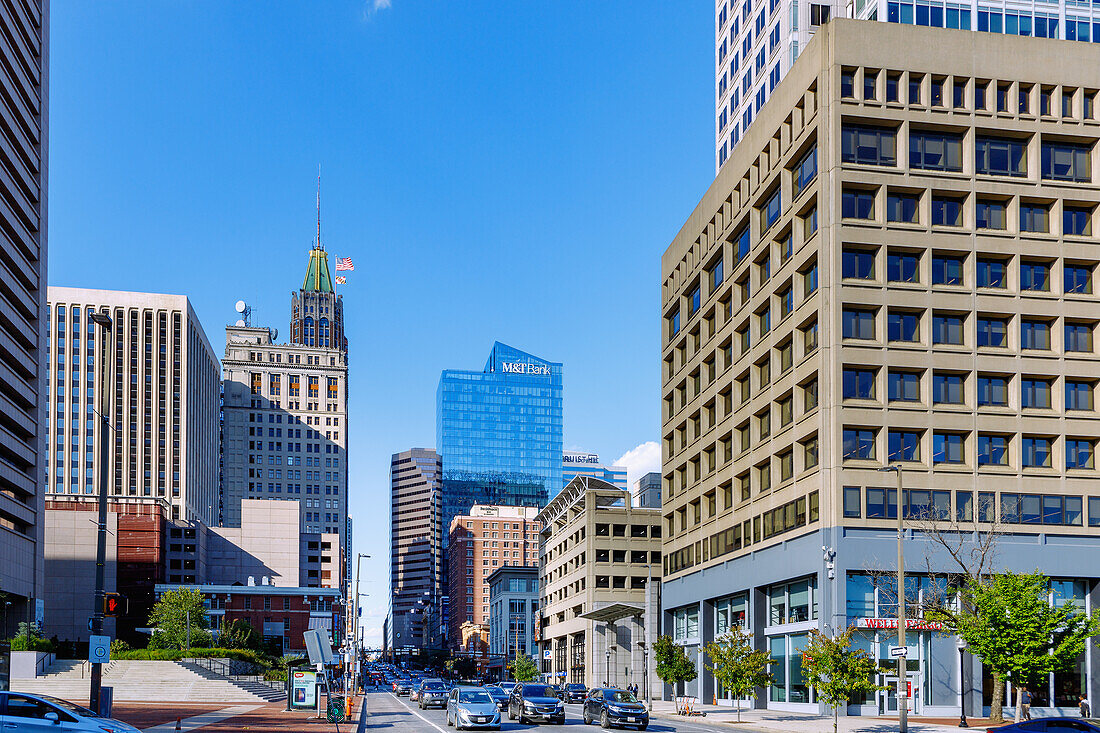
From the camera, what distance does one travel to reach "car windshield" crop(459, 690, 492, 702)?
42375mm

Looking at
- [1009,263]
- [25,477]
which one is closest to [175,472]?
[25,477]

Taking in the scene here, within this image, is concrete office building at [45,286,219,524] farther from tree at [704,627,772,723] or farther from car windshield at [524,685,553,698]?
car windshield at [524,685,553,698]

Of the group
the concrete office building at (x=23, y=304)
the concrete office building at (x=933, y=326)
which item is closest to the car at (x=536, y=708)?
the concrete office building at (x=933, y=326)

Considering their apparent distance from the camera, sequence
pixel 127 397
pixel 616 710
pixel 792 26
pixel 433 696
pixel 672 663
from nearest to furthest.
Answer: pixel 616 710 < pixel 433 696 < pixel 792 26 < pixel 672 663 < pixel 127 397

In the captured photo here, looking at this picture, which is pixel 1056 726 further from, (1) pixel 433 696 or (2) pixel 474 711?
(1) pixel 433 696

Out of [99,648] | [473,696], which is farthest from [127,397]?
[99,648]

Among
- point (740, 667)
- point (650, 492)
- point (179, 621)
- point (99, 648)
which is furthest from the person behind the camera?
point (650, 492)

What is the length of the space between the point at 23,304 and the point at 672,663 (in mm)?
55922

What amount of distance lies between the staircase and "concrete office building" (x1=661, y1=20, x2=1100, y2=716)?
33460mm

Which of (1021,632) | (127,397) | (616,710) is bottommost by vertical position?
(616,710)

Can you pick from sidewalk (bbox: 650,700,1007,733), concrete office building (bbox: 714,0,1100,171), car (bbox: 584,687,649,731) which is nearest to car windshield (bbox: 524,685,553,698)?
car (bbox: 584,687,649,731)

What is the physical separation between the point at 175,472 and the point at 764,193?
485 feet

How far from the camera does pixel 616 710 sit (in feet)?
146

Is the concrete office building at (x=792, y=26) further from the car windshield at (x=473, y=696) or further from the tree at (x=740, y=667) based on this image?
the car windshield at (x=473, y=696)
